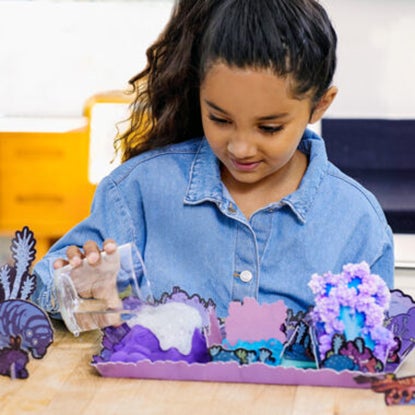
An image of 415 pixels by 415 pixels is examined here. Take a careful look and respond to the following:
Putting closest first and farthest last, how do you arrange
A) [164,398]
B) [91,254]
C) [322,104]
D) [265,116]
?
[164,398]
[91,254]
[265,116]
[322,104]

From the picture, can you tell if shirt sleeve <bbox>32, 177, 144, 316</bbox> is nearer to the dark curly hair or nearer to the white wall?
the dark curly hair

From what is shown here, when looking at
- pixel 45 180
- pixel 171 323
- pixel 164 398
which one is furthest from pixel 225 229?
pixel 45 180

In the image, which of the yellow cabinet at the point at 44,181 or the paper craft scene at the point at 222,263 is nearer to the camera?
the paper craft scene at the point at 222,263

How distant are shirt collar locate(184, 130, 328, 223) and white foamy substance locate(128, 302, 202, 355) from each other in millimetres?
298

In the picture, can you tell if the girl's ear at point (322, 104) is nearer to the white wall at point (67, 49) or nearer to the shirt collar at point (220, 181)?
the shirt collar at point (220, 181)

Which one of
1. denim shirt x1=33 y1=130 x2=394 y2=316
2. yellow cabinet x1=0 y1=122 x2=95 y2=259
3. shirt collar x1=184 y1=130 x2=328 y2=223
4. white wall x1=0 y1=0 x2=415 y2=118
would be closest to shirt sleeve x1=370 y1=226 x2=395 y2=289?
denim shirt x1=33 y1=130 x2=394 y2=316

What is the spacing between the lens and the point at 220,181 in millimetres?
1427

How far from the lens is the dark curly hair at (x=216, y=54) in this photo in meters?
1.27

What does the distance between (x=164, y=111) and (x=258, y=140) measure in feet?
0.93

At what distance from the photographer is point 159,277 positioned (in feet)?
4.70

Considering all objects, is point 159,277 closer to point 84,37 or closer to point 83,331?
point 83,331

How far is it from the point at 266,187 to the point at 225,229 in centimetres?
9

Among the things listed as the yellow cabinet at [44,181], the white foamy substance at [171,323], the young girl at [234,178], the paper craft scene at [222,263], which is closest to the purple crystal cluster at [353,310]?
the paper craft scene at [222,263]

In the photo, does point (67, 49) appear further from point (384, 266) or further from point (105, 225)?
point (384, 266)
